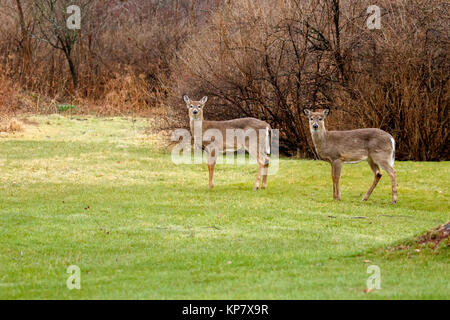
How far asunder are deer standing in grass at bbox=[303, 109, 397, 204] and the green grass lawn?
1.85 ft

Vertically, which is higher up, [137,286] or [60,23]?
[60,23]

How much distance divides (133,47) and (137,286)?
30631mm

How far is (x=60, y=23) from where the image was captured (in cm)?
3625

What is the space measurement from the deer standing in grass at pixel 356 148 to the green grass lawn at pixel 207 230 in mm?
562

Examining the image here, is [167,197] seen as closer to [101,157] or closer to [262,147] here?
[262,147]

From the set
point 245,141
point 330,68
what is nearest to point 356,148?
point 245,141

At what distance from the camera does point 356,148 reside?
1391cm

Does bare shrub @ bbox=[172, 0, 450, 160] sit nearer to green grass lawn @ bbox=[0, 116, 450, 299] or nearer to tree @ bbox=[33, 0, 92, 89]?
green grass lawn @ bbox=[0, 116, 450, 299]

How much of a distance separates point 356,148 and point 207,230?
13.6ft

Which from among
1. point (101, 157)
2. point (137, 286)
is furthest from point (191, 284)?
point (101, 157)

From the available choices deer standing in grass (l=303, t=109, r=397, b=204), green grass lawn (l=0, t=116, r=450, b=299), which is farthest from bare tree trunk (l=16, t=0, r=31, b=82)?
deer standing in grass (l=303, t=109, r=397, b=204)

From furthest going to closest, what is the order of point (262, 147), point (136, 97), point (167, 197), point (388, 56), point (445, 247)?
point (136, 97)
point (388, 56)
point (262, 147)
point (167, 197)
point (445, 247)

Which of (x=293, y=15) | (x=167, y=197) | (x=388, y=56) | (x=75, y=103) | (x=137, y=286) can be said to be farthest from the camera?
(x=75, y=103)
